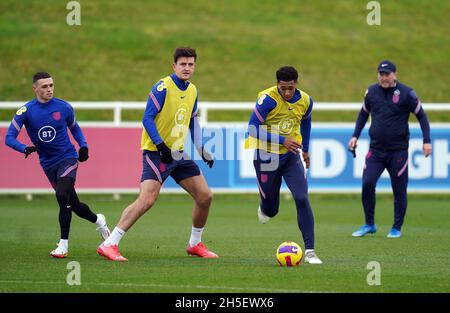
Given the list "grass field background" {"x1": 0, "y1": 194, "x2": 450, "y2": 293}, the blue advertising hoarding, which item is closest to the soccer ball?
"grass field background" {"x1": 0, "y1": 194, "x2": 450, "y2": 293}

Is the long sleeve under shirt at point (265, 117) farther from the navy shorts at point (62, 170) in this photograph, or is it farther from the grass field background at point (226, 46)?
the grass field background at point (226, 46)

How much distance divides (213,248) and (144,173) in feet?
6.83

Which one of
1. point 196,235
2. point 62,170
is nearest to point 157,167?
point 196,235

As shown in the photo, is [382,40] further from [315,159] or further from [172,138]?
[172,138]

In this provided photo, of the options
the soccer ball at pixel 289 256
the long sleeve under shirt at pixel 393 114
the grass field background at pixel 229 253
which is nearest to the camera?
the grass field background at pixel 229 253

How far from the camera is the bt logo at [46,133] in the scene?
12.2 meters

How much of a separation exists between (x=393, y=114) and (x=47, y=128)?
5443mm

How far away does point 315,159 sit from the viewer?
21797 mm

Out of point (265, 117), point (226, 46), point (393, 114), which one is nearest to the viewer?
point (265, 117)

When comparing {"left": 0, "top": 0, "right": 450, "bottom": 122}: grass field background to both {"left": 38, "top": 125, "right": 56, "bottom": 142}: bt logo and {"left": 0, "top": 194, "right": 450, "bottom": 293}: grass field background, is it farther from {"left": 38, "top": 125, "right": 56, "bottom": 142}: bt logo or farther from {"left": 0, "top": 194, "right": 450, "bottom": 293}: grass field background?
{"left": 38, "top": 125, "right": 56, "bottom": 142}: bt logo

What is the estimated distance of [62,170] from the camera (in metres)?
12.2

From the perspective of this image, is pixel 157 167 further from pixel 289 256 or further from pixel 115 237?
pixel 289 256

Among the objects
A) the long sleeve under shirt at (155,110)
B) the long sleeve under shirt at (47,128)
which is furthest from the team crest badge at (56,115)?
the long sleeve under shirt at (155,110)
